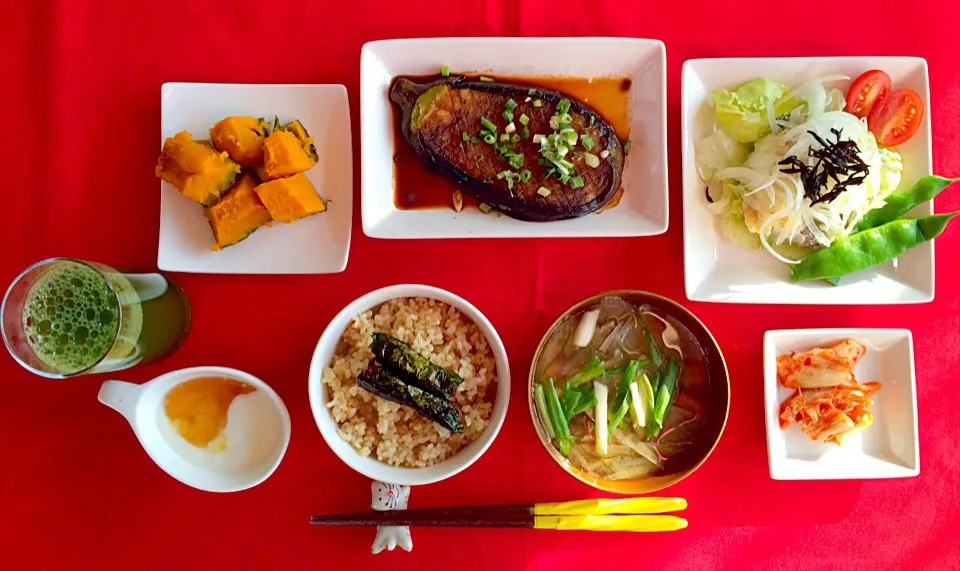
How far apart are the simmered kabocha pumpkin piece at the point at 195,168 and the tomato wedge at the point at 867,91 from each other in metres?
2.17

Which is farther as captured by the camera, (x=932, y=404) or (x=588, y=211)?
(x=932, y=404)

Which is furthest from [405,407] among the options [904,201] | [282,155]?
[904,201]

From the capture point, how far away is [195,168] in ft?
7.23

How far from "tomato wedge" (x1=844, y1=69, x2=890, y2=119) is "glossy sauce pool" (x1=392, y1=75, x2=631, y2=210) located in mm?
781

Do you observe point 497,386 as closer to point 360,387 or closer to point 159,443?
point 360,387

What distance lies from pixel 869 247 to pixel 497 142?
1355 mm

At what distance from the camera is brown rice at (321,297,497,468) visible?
85.7 inches

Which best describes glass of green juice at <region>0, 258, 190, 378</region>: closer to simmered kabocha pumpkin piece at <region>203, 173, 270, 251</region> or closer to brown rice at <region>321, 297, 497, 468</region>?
simmered kabocha pumpkin piece at <region>203, 173, 270, 251</region>

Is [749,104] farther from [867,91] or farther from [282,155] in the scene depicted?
[282,155]

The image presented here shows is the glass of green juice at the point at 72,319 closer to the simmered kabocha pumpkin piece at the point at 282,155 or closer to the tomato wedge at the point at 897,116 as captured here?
the simmered kabocha pumpkin piece at the point at 282,155

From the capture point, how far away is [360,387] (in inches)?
84.7

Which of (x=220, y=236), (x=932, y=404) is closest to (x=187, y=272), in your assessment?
(x=220, y=236)

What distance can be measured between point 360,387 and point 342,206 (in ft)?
2.13

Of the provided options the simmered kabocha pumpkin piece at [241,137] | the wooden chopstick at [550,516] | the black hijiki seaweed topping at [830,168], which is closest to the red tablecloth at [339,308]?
the wooden chopstick at [550,516]
